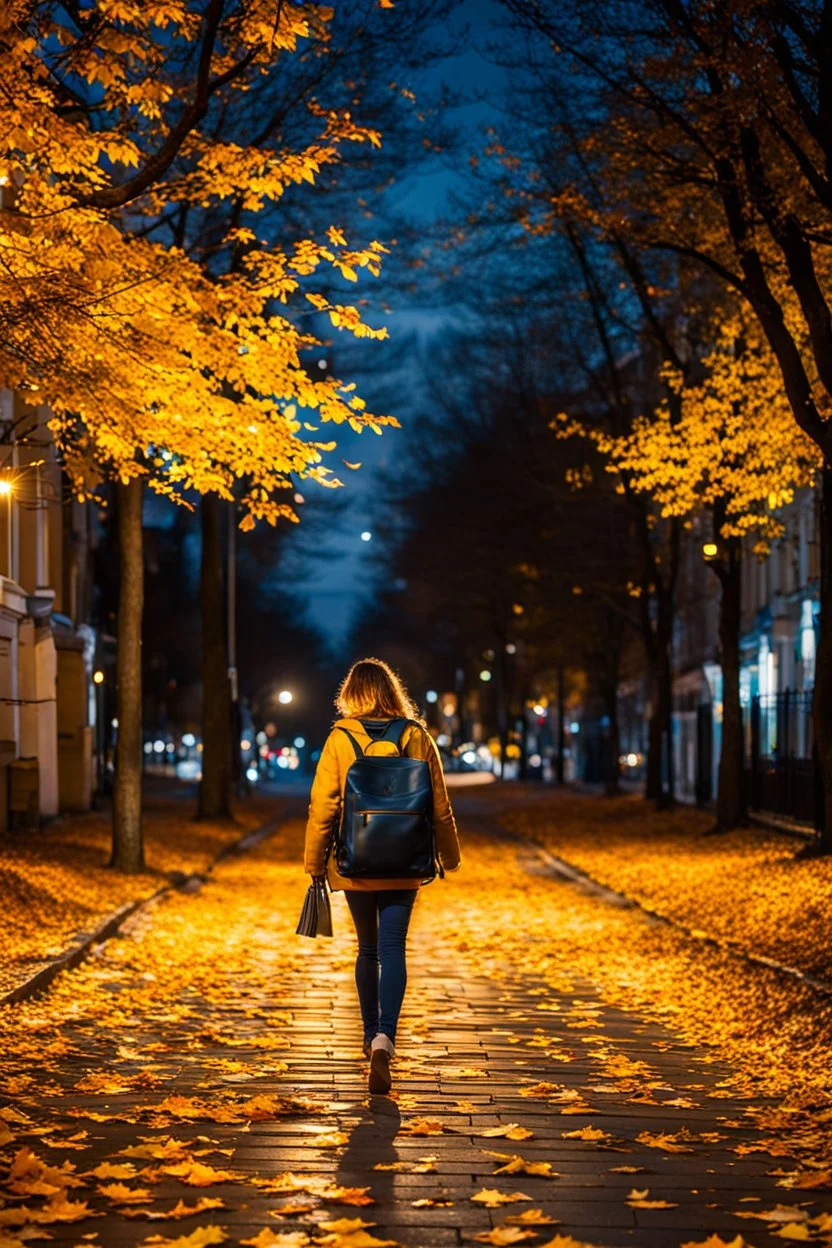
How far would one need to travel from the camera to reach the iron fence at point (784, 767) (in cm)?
2797

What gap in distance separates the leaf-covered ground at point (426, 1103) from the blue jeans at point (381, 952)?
1.29ft

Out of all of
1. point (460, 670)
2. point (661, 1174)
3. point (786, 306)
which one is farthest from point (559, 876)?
point (460, 670)

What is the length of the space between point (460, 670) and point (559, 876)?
71806 mm

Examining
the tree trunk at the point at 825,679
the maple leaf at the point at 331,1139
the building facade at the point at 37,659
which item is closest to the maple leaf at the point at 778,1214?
the maple leaf at the point at 331,1139

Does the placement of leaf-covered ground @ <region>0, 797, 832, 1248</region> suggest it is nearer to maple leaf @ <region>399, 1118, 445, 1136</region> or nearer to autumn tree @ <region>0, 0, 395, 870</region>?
maple leaf @ <region>399, 1118, 445, 1136</region>

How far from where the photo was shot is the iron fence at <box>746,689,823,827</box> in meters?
28.0

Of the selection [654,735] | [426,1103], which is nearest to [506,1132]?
[426,1103]

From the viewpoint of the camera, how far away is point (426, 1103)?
30.0 feet

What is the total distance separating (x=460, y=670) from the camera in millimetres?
98438

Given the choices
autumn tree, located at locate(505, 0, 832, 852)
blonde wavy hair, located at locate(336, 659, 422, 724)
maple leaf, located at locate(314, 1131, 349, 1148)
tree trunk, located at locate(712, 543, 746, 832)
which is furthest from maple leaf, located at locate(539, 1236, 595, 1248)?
tree trunk, located at locate(712, 543, 746, 832)

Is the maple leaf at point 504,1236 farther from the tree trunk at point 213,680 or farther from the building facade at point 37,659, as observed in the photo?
the tree trunk at point 213,680

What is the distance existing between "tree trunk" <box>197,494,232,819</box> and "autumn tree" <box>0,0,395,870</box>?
62.0ft

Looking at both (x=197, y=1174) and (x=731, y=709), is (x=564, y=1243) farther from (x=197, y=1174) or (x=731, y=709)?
(x=731, y=709)

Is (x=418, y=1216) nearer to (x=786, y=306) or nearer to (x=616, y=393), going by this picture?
(x=786, y=306)
